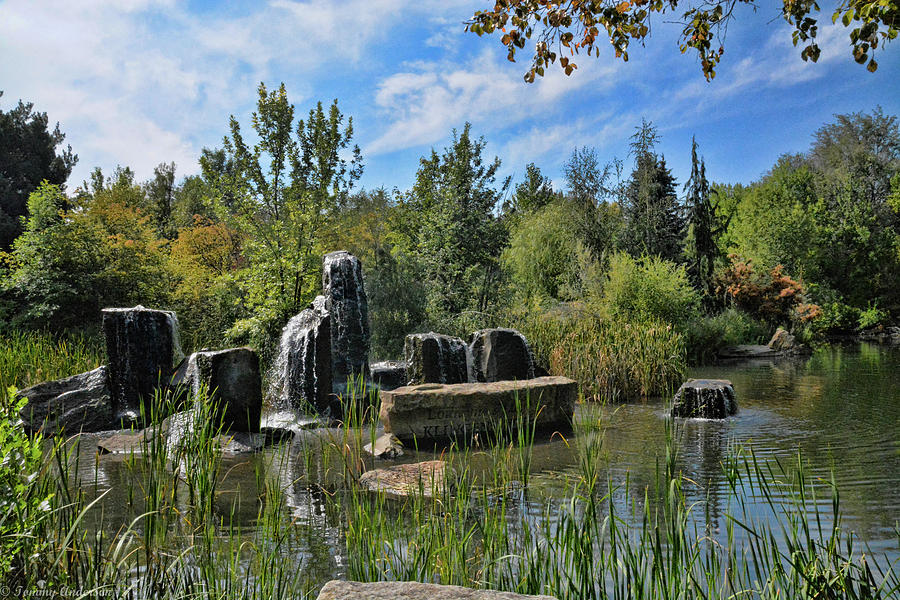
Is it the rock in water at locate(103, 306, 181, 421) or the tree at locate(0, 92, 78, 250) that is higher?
the tree at locate(0, 92, 78, 250)

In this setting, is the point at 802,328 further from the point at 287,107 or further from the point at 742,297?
the point at 287,107

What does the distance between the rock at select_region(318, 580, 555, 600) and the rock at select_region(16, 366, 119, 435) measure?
24.4 ft

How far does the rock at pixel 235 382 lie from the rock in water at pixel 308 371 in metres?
1.93

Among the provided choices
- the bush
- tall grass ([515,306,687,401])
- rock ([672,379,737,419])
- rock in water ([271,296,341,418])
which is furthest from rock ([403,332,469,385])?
the bush

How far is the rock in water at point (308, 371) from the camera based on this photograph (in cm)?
957

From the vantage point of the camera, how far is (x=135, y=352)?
9.20 m

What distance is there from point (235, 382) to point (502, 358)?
439cm

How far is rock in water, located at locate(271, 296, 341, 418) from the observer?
31.4 ft

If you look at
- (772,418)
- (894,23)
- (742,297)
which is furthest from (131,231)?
(742,297)

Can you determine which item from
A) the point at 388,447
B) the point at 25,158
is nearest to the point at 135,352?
the point at 388,447

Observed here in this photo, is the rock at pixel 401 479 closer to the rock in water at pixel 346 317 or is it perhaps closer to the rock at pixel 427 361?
the rock at pixel 427 361

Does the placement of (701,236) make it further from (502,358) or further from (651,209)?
(502,358)

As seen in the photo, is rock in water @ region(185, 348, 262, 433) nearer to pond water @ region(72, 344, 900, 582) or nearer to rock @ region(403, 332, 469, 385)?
pond water @ region(72, 344, 900, 582)

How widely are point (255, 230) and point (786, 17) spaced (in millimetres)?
11636
